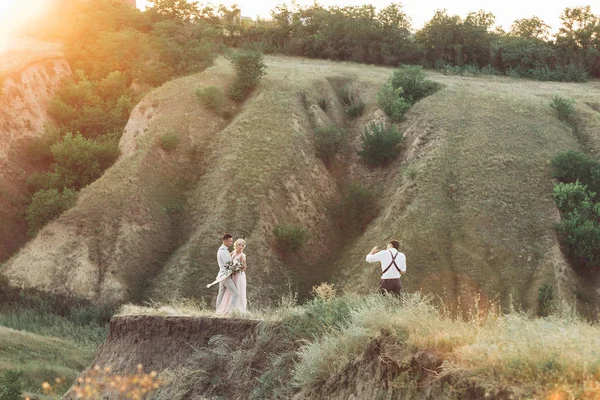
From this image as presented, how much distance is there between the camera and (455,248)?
37.5m

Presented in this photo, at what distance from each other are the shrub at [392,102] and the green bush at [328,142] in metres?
4.01

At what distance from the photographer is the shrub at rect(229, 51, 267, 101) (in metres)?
52.6

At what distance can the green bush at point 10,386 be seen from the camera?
23.6 metres

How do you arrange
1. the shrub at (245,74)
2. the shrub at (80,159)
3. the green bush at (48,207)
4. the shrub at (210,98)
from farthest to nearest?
the shrub at (245,74) → the shrub at (210,98) → the shrub at (80,159) → the green bush at (48,207)

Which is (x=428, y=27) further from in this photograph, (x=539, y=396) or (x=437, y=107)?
(x=539, y=396)

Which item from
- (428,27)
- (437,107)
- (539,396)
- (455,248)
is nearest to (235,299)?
(539,396)

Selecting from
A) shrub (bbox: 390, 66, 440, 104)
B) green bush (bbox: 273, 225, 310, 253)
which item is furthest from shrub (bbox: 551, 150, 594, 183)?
green bush (bbox: 273, 225, 310, 253)

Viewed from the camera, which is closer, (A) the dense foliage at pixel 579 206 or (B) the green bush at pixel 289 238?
(A) the dense foliage at pixel 579 206

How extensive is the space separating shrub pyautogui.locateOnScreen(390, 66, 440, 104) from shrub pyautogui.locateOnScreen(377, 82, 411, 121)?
1.09m

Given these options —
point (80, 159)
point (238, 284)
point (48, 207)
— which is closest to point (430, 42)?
point (80, 159)

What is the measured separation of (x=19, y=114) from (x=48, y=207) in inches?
505

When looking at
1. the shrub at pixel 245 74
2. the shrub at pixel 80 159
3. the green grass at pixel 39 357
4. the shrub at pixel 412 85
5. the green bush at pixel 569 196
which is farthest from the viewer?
the shrub at pixel 412 85

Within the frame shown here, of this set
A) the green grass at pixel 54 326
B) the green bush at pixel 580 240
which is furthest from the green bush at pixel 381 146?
the green grass at pixel 54 326

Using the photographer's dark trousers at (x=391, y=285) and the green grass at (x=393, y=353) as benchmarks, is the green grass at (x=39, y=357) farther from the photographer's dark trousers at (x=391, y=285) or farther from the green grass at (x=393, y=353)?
the photographer's dark trousers at (x=391, y=285)
